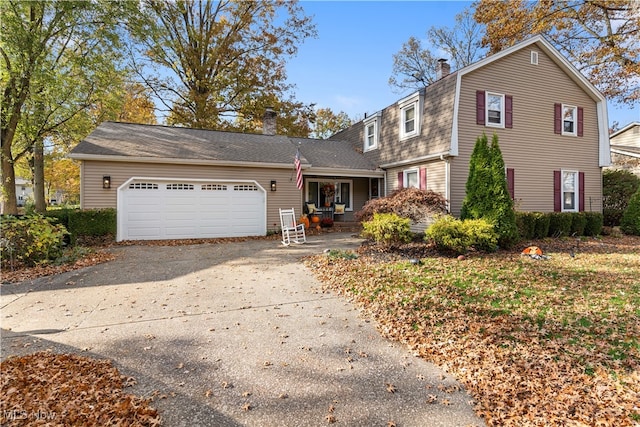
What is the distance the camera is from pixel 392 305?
462cm

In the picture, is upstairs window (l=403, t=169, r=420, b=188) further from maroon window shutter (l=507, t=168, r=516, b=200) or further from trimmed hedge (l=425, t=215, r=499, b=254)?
trimmed hedge (l=425, t=215, r=499, b=254)

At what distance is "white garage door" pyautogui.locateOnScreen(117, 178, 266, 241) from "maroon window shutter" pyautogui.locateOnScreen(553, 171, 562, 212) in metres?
11.3

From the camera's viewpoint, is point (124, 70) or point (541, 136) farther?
point (124, 70)

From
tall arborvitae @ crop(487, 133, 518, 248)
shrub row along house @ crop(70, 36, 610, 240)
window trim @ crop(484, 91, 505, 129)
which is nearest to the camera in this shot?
tall arborvitae @ crop(487, 133, 518, 248)

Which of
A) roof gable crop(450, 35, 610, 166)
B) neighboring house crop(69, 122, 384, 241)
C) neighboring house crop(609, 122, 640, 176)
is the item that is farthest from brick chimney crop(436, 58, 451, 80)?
neighboring house crop(609, 122, 640, 176)

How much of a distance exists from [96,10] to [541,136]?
17528 millimetres

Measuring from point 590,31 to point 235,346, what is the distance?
960 inches

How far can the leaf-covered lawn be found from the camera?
2.57 metres

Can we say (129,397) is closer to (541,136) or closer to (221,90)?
(541,136)

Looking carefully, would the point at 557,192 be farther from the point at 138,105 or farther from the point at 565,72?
the point at 138,105

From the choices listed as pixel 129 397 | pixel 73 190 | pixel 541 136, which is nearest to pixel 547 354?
pixel 129 397

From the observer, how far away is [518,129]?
11.7 metres

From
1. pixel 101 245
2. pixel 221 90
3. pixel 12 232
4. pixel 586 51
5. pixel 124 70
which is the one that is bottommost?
pixel 101 245

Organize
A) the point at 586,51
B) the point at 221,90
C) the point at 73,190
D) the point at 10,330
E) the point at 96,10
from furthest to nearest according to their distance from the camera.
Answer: the point at 73,190, the point at 221,90, the point at 586,51, the point at 96,10, the point at 10,330
